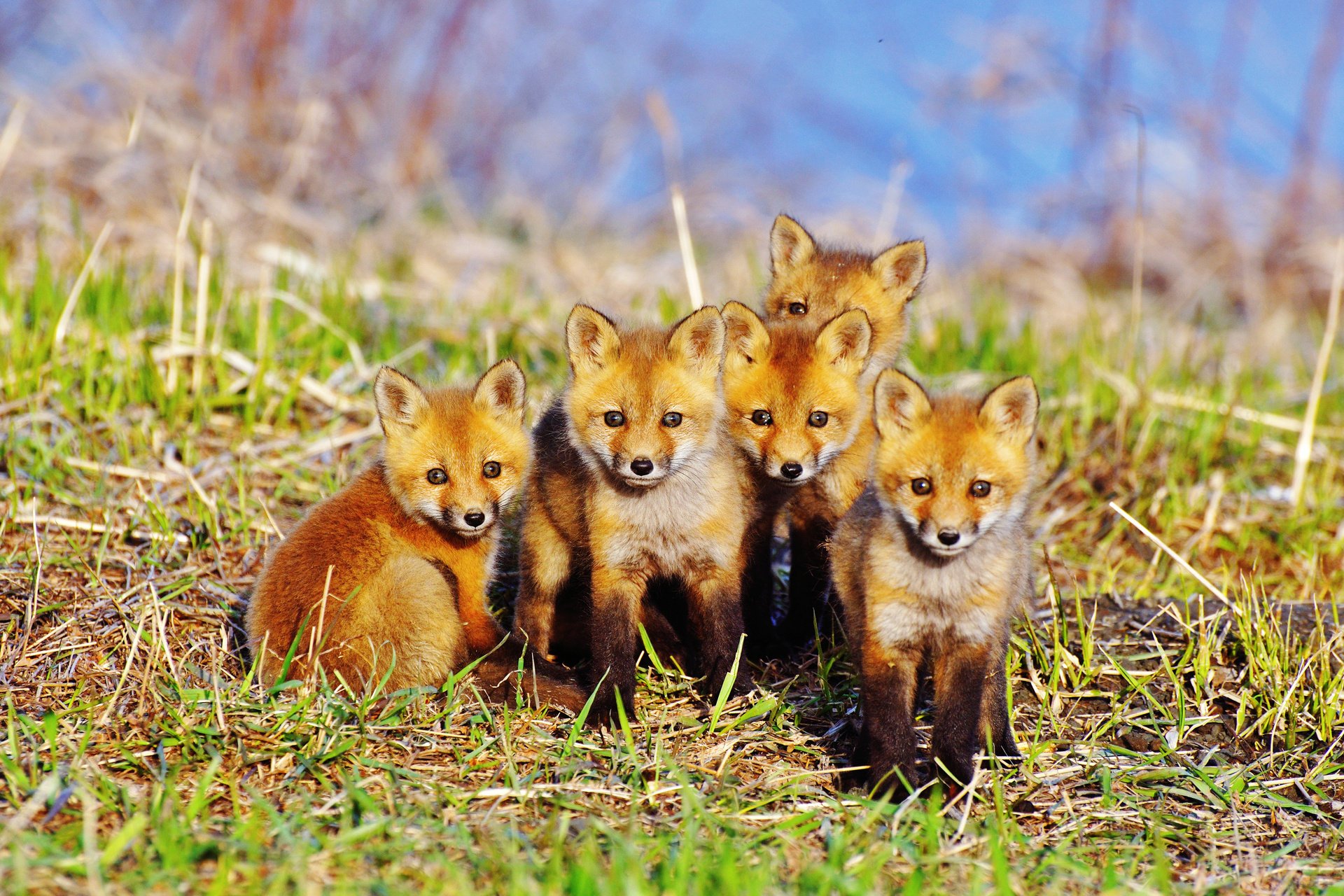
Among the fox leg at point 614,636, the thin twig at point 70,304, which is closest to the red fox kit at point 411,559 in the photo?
the fox leg at point 614,636

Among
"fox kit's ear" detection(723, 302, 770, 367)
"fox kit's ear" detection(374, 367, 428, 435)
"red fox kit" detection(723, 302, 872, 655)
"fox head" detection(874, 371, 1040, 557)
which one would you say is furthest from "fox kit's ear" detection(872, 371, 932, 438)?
"fox kit's ear" detection(374, 367, 428, 435)

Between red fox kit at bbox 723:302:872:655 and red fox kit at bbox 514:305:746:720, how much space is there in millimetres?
125

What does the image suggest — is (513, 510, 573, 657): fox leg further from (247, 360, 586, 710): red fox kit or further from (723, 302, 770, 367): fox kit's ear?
(723, 302, 770, 367): fox kit's ear

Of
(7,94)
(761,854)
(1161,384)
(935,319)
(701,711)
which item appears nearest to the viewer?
(761,854)

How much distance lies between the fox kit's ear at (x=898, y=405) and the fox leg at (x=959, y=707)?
0.70 m

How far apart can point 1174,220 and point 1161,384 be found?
6219 millimetres

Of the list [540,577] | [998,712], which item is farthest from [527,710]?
[998,712]

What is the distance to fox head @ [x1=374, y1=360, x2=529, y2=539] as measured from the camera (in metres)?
4.19

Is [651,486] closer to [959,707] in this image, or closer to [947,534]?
[947,534]

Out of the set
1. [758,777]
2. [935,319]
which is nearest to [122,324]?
[758,777]

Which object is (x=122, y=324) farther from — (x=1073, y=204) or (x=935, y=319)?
(x=1073, y=204)

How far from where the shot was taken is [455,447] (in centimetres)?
423

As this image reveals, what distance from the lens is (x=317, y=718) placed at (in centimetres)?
358

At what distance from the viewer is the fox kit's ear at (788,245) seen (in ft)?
17.1
